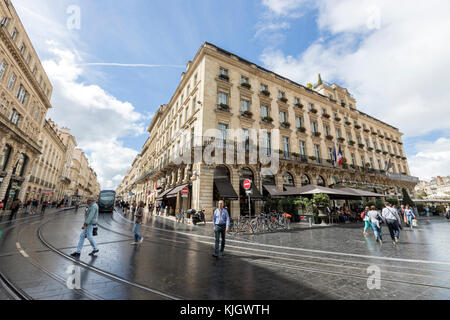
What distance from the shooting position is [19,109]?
78.0 feet

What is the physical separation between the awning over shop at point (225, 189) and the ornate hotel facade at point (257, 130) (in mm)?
82

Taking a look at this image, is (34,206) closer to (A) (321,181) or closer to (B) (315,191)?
(B) (315,191)

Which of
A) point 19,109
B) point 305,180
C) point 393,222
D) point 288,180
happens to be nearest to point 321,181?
point 305,180

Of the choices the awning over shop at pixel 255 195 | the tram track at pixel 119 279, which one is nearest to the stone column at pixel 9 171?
the tram track at pixel 119 279

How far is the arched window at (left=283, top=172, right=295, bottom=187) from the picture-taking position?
66.0ft

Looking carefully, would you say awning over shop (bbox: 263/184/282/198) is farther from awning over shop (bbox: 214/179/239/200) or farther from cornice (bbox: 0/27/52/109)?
cornice (bbox: 0/27/52/109)

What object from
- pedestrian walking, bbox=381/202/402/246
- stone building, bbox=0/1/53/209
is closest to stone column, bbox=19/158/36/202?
stone building, bbox=0/1/53/209

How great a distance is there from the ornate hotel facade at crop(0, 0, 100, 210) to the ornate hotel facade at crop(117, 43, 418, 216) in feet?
53.1

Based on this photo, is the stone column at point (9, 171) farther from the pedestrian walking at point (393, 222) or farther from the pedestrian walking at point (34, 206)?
the pedestrian walking at point (393, 222)

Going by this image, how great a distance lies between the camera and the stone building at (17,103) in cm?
2019

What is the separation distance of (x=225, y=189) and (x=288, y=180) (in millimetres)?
8266

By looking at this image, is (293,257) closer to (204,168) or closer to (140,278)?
(140,278)

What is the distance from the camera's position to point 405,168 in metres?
35.9

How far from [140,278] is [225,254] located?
2929mm
